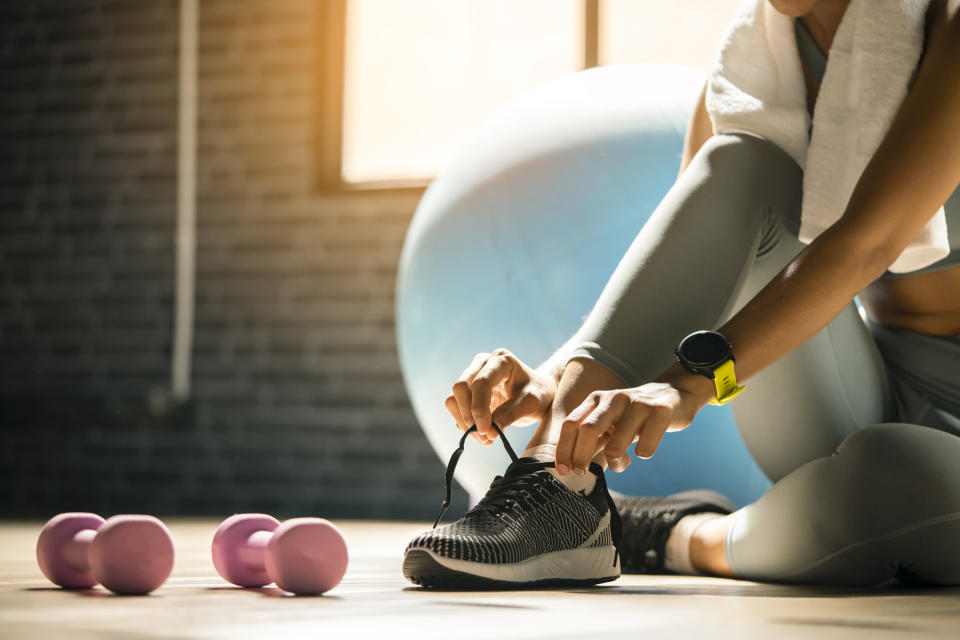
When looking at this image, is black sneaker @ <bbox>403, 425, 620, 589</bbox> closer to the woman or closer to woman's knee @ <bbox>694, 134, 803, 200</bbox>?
the woman

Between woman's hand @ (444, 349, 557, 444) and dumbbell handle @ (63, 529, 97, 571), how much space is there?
0.36 meters

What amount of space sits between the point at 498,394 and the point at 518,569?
17 cm

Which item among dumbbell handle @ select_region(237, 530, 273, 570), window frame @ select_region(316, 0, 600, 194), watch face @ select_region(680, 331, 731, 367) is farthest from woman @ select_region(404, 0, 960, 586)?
window frame @ select_region(316, 0, 600, 194)

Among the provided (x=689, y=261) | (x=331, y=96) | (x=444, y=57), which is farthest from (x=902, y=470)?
(x=331, y=96)

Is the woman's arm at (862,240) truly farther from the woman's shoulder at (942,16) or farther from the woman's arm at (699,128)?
the woman's arm at (699,128)

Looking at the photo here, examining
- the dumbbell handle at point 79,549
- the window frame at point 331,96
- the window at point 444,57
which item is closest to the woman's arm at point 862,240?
the dumbbell handle at point 79,549

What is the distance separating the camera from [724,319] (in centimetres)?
110

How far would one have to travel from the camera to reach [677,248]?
1.02m

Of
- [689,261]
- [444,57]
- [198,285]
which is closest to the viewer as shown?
[689,261]

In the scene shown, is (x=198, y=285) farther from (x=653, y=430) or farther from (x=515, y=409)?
(x=653, y=430)

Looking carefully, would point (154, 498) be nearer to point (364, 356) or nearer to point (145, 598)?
point (364, 356)

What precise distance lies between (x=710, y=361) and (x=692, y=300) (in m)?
0.12

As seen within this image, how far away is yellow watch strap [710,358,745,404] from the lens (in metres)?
0.92

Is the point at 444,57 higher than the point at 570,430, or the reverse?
the point at 444,57
